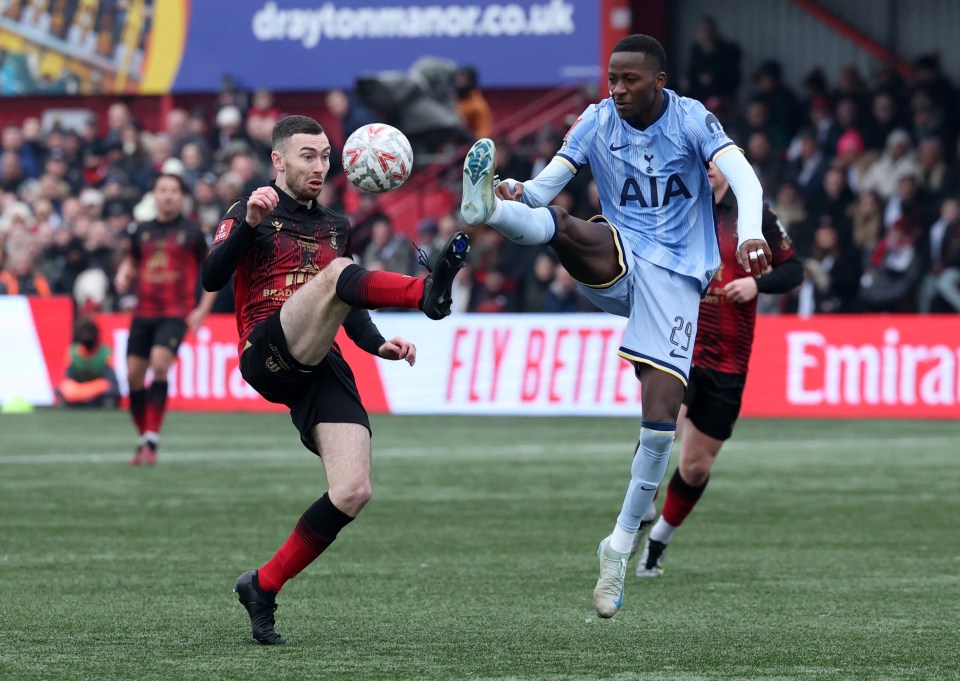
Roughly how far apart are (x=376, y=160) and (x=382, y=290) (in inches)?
35.6

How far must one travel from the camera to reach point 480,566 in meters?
9.10

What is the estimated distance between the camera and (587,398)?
65.0ft

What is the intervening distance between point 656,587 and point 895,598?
1166 millimetres

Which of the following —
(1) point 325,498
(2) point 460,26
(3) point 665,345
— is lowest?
(1) point 325,498

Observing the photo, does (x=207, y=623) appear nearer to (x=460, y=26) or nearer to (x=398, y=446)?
(x=398, y=446)

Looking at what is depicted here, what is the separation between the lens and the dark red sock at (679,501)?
9.02 m

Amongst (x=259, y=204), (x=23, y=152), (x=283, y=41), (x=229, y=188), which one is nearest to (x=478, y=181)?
(x=259, y=204)

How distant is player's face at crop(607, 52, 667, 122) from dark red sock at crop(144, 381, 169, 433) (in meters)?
7.92

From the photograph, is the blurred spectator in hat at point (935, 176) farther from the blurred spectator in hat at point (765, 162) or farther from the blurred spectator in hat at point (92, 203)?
the blurred spectator in hat at point (92, 203)

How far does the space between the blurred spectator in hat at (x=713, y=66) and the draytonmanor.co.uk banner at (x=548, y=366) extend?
5.73 m

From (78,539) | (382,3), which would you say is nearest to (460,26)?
(382,3)

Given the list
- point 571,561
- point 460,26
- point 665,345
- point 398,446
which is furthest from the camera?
point 460,26

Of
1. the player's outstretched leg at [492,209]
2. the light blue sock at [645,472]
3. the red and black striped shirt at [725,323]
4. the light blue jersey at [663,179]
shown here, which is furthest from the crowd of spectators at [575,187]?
the player's outstretched leg at [492,209]

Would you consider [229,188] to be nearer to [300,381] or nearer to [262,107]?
[262,107]
